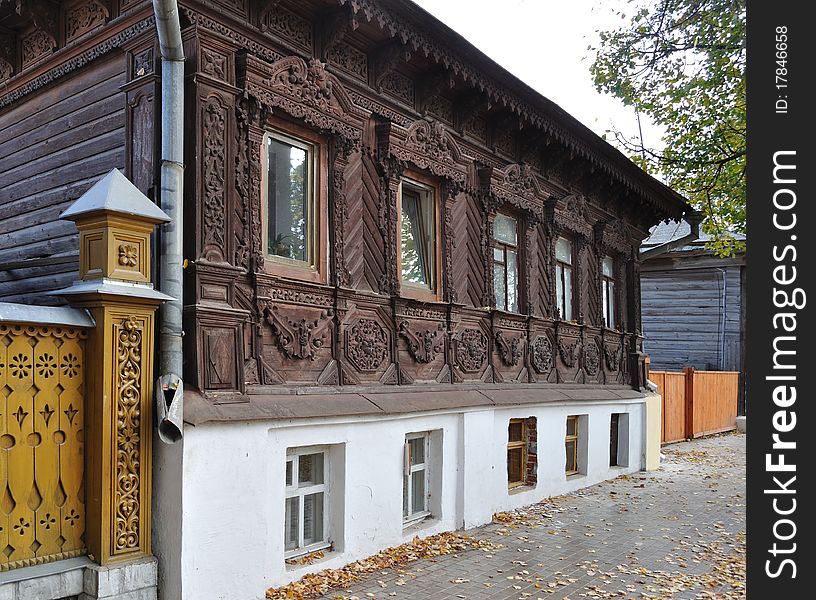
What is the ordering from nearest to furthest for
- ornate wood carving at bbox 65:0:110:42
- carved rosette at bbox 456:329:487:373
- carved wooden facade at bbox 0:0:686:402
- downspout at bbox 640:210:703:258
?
1. carved wooden facade at bbox 0:0:686:402
2. ornate wood carving at bbox 65:0:110:42
3. carved rosette at bbox 456:329:487:373
4. downspout at bbox 640:210:703:258

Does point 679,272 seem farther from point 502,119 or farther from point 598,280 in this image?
point 502,119

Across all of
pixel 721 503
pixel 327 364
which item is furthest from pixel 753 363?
pixel 721 503

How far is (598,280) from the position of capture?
13820 mm

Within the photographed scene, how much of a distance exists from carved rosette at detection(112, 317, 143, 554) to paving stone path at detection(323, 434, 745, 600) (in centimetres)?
177

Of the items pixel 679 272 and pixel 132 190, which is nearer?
pixel 132 190

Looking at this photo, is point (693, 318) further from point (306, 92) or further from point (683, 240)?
point (306, 92)

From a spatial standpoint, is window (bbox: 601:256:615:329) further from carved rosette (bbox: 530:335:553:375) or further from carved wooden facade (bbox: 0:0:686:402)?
carved rosette (bbox: 530:335:553:375)

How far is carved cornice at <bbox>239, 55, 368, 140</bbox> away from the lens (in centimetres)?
643

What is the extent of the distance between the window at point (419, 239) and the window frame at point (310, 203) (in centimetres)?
147

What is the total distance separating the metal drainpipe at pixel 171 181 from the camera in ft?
18.0

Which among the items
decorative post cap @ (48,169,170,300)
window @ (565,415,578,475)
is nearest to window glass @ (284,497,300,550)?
decorative post cap @ (48,169,170,300)

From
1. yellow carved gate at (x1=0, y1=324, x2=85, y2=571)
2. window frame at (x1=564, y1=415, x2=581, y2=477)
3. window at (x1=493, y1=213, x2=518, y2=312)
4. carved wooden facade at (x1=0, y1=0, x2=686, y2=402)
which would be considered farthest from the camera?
window frame at (x1=564, y1=415, x2=581, y2=477)

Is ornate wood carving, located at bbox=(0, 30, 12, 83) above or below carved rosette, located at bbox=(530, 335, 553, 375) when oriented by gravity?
above

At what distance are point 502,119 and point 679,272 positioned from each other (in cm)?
1695
